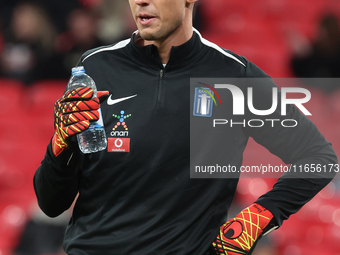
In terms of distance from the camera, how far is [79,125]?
148 centimetres

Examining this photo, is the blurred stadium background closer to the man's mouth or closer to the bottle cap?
the bottle cap

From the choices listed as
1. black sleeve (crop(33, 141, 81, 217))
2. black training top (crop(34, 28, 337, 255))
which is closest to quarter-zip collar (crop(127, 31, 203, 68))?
black training top (crop(34, 28, 337, 255))

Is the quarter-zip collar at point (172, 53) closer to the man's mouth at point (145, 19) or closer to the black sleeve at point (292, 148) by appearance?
the man's mouth at point (145, 19)

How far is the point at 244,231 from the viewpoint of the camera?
1701 mm

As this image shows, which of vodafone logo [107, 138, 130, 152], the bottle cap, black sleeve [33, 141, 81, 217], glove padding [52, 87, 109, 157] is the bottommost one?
black sleeve [33, 141, 81, 217]

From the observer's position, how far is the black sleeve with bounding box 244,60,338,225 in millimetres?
1785

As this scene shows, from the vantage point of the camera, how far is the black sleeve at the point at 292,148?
1785 millimetres

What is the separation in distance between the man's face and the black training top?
7cm

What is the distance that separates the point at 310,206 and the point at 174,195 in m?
2.52

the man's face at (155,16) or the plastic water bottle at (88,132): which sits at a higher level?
the man's face at (155,16)

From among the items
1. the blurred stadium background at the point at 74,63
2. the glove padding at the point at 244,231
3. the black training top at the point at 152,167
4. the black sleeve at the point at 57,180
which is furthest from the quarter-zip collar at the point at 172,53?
the blurred stadium background at the point at 74,63

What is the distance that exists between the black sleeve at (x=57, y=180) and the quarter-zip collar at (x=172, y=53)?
0.44 meters
